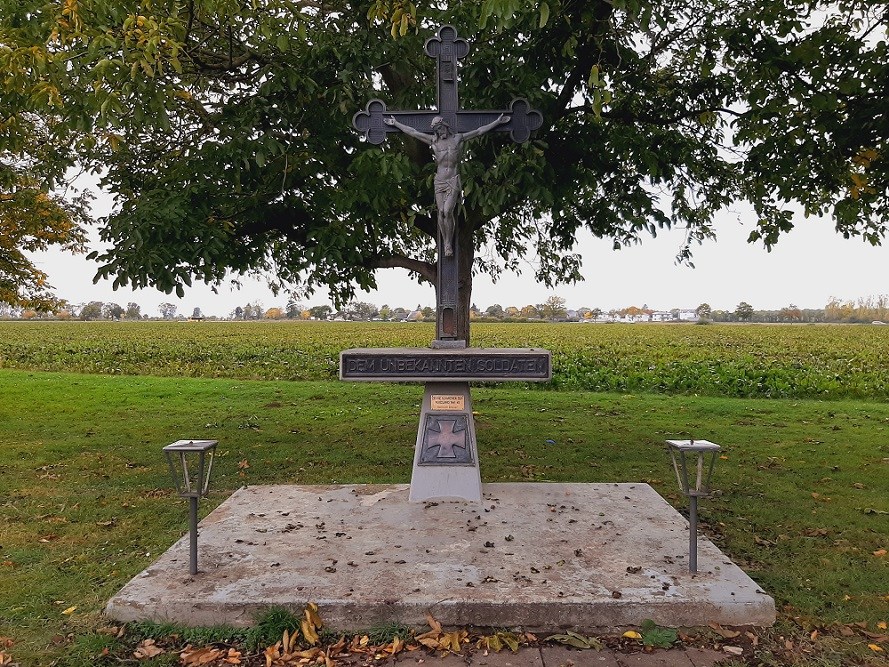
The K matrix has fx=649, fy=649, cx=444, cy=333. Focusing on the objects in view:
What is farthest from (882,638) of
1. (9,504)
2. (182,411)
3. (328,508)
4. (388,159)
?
(182,411)

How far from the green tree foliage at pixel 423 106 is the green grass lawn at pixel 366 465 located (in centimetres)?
264

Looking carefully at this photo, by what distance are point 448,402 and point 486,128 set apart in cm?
271

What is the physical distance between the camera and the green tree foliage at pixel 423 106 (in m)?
6.71

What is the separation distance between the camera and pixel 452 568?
4715mm

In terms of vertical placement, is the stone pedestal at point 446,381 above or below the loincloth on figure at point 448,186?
below

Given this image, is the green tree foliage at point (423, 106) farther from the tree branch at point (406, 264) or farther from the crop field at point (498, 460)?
the crop field at point (498, 460)

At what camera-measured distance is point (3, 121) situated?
7.76 m

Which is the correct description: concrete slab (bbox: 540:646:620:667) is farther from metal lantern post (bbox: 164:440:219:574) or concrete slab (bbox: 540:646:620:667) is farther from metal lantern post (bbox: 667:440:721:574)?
metal lantern post (bbox: 164:440:219:574)

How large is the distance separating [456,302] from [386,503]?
210 cm

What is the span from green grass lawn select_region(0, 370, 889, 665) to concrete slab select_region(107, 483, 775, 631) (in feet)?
1.61

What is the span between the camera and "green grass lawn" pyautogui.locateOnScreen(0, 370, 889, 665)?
16.2 feet

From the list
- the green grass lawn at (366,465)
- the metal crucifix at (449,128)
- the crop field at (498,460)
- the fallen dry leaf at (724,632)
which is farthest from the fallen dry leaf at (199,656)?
the metal crucifix at (449,128)

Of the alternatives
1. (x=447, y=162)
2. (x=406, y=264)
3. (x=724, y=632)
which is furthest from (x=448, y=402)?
(x=406, y=264)

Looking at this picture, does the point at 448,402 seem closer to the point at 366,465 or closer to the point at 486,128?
the point at 486,128
